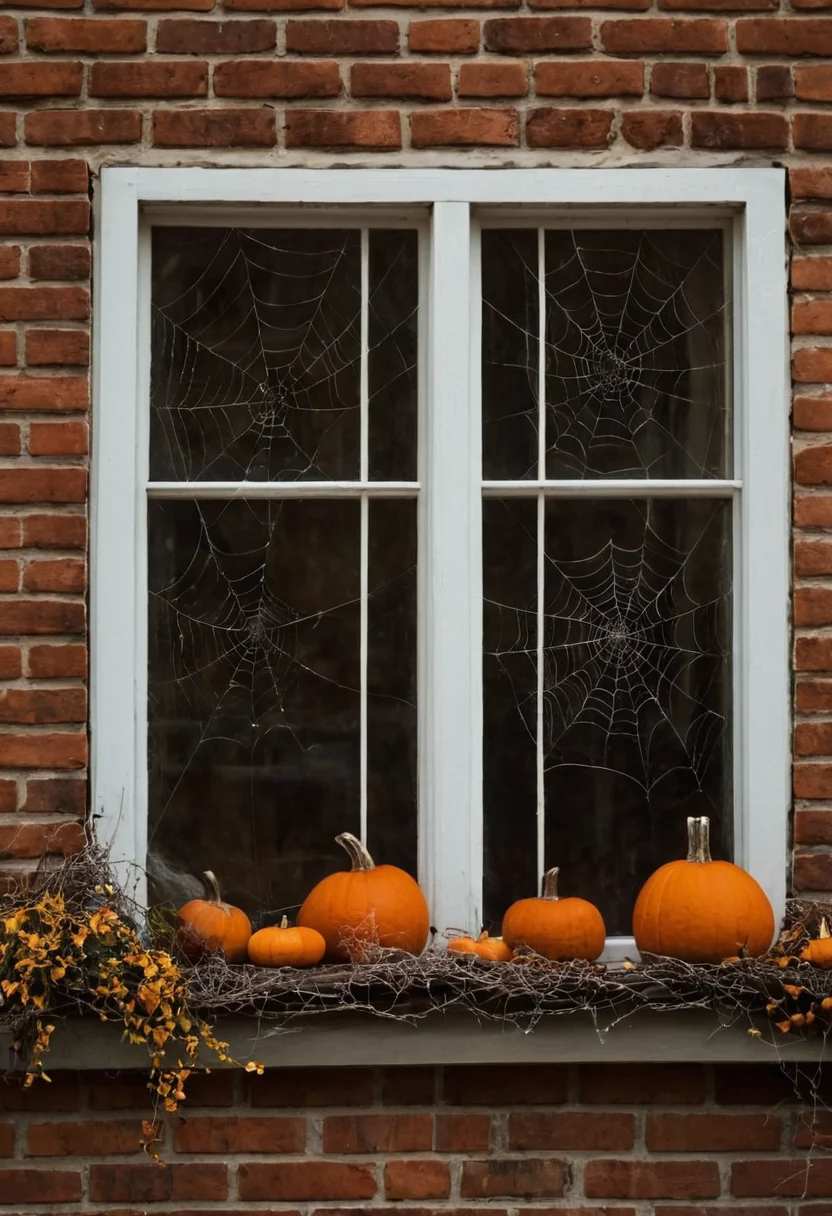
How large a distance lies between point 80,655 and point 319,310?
98 centimetres

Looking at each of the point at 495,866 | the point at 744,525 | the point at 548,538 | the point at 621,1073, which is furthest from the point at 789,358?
the point at 621,1073

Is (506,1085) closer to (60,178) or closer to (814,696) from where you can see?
(814,696)

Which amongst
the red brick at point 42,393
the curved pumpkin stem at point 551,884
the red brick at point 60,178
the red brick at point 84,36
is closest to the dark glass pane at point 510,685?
the curved pumpkin stem at point 551,884

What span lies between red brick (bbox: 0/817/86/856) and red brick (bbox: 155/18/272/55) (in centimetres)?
161

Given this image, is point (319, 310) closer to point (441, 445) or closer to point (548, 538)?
point (441, 445)

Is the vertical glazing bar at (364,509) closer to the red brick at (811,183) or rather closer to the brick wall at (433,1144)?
the brick wall at (433,1144)

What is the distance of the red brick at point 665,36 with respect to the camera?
10.6 feet

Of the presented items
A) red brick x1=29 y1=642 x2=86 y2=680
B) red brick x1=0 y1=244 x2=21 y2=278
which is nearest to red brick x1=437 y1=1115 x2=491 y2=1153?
red brick x1=29 y1=642 x2=86 y2=680

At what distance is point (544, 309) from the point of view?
328 cm

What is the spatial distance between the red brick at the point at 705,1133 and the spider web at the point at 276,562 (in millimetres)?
826

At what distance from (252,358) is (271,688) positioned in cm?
78

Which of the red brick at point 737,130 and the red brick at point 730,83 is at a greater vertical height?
the red brick at point 730,83

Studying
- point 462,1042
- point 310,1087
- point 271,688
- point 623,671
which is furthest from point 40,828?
point 623,671

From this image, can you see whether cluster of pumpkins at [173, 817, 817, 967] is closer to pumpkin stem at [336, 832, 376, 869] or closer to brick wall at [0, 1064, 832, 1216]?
pumpkin stem at [336, 832, 376, 869]
